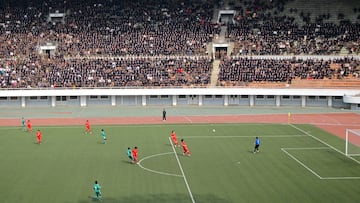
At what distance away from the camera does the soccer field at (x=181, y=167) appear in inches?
1203

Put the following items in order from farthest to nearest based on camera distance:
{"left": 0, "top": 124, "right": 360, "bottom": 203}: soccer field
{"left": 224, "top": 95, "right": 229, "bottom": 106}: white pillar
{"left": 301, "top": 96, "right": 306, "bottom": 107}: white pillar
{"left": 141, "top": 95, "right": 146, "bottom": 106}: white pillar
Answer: {"left": 224, "top": 95, "right": 229, "bottom": 106}: white pillar, {"left": 141, "top": 95, "right": 146, "bottom": 106}: white pillar, {"left": 301, "top": 96, "right": 306, "bottom": 107}: white pillar, {"left": 0, "top": 124, "right": 360, "bottom": 203}: soccer field

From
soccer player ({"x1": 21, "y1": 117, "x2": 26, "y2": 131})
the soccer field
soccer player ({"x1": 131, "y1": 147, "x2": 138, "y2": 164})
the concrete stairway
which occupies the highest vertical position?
the concrete stairway

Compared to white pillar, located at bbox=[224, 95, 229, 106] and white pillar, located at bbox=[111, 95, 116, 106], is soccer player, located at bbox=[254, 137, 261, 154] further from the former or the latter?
white pillar, located at bbox=[111, 95, 116, 106]

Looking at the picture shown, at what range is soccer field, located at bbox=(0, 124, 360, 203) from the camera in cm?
3055

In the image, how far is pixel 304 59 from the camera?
7044cm

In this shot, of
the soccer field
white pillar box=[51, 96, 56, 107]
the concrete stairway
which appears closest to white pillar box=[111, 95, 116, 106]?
white pillar box=[51, 96, 56, 107]

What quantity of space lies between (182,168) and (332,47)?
4237cm

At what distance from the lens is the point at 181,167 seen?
120 feet

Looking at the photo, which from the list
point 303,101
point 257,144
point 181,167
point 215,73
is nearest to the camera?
point 181,167

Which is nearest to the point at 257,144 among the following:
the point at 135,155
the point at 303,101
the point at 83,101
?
the point at 135,155

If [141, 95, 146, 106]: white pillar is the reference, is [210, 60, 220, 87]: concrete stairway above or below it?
above

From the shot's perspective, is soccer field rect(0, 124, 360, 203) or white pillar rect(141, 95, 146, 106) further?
white pillar rect(141, 95, 146, 106)

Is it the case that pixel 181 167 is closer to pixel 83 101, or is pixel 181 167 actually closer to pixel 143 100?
pixel 143 100

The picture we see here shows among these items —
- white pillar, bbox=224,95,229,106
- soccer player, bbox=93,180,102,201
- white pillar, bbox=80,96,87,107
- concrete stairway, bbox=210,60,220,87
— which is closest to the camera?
soccer player, bbox=93,180,102,201
